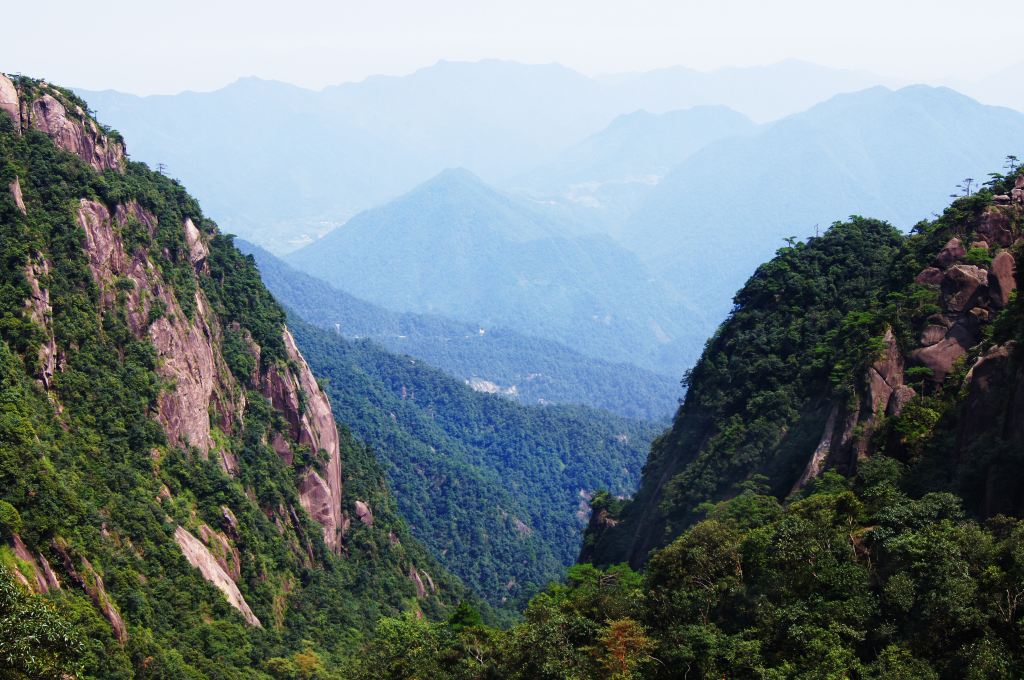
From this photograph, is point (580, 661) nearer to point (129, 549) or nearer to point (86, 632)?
point (86, 632)

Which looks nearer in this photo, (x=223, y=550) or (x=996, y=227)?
(x=996, y=227)

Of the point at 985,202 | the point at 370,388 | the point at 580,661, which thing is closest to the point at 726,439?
the point at 985,202

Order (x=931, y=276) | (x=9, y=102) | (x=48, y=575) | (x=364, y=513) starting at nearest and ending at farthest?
1. (x=48, y=575)
2. (x=931, y=276)
3. (x=9, y=102)
4. (x=364, y=513)

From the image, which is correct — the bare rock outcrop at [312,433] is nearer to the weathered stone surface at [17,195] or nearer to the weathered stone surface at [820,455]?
the weathered stone surface at [17,195]

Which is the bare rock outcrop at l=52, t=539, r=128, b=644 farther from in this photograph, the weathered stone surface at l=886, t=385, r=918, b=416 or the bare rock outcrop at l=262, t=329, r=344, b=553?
the weathered stone surface at l=886, t=385, r=918, b=416

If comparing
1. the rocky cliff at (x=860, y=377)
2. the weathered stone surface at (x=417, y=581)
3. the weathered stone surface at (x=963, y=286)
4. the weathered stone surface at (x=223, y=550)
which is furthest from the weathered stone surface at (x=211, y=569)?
the weathered stone surface at (x=963, y=286)

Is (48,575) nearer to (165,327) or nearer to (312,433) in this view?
(165,327)

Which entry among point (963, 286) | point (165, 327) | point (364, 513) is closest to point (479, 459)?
point (364, 513)
